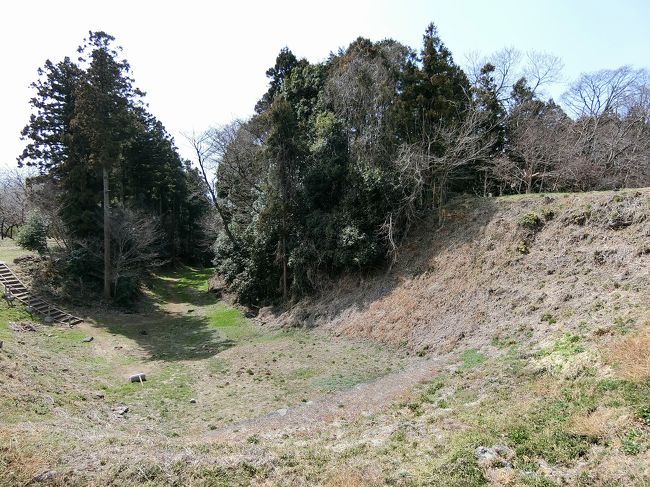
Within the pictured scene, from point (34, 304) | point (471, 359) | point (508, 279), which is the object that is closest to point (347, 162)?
point (508, 279)

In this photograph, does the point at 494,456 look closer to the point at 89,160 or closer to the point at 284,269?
the point at 284,269

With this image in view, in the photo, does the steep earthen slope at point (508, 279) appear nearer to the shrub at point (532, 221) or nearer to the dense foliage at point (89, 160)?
the shrub at point (532, 221)

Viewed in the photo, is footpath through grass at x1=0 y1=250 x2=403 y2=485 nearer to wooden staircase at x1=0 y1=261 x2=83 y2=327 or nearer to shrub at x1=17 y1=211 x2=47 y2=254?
wooden staircase at x1=0 y1=261 x2=83 y2=327

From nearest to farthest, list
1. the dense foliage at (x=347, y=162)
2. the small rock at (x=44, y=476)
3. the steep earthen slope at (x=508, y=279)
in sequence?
the small rock at (x=44, y=476), the steep earthen slope at (x=508, y=279), the dense foliage at (x=347, y=162)

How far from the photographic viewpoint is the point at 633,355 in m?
6.79

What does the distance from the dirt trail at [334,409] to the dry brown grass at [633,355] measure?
14.6 ft

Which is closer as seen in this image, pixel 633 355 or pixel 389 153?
pixel 633 355

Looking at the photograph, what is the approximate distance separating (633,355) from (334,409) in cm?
652

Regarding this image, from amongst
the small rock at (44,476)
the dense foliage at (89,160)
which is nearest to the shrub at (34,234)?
the dense foliage at (89,160)

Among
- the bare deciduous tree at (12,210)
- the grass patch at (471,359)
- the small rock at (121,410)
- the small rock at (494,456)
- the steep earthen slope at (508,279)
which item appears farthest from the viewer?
the bare deciduous tree at (12,210)

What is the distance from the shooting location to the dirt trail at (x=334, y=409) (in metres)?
8.77

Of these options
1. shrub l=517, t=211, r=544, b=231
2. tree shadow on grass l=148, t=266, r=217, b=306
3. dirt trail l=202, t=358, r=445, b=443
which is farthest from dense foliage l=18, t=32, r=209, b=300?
shrub l=517, t=211, r=544, b=231

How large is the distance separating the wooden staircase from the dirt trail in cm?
1502

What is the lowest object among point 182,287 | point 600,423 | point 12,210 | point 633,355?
point 182,287
